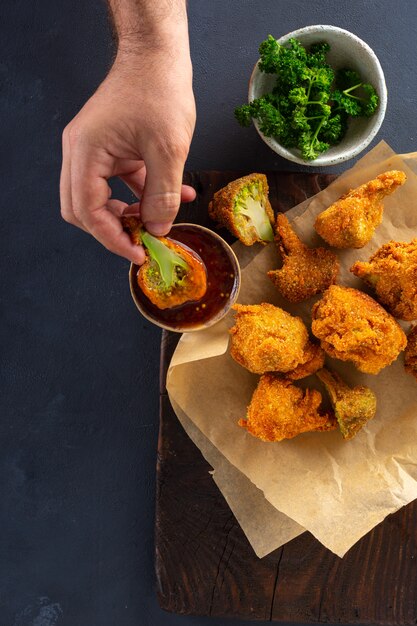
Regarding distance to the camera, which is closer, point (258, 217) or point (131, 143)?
point (131, 143)

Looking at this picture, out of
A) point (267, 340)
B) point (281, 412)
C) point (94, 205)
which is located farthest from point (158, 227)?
point (281, 412)

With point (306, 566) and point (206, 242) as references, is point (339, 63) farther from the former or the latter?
point (306, 566)

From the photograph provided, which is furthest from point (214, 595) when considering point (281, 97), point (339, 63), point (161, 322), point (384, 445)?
point (339, 63)

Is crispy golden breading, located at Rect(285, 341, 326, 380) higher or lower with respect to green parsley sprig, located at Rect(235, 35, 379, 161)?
lower

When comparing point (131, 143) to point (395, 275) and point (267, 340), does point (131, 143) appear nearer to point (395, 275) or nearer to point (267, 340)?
point (267, 340)

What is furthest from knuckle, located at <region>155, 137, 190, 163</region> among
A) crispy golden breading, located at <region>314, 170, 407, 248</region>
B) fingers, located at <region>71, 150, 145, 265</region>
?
crispy golden breading, located at <region>314, 170, 407, 248</region>

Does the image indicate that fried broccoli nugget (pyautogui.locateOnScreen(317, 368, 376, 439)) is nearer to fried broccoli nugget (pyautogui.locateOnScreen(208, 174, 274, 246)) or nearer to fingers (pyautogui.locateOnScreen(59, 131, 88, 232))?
fried broccoli nugget (pyautogui.locateOnScreen(208, 174, 274, 246))
